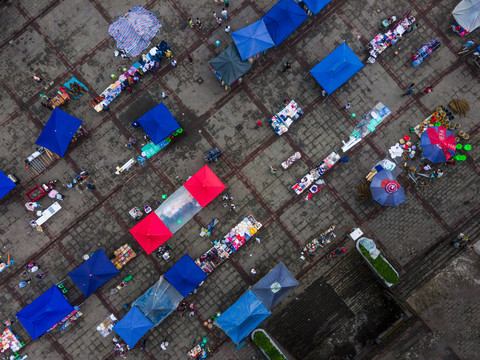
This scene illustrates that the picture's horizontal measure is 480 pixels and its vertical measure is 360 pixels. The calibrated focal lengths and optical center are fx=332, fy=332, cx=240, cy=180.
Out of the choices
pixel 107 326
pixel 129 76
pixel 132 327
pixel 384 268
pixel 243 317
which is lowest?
pixel 384 268

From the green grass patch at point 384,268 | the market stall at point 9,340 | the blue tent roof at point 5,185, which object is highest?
the blue tent roof at point 5,185

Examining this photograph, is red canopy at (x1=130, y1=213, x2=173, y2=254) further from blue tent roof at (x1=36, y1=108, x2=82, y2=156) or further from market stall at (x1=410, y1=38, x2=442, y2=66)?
market stall at (x1=410, y1=38, x2=442, y2=66)

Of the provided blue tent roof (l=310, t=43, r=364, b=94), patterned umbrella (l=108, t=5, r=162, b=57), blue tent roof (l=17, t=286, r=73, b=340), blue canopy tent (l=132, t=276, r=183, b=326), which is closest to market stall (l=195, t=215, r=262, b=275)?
blue canopy tent (l=132, t=276, r=183, b=326)

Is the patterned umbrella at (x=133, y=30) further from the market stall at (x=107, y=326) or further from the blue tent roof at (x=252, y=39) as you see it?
the market stall at (x=107, y=326)

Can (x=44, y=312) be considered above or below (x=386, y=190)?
above

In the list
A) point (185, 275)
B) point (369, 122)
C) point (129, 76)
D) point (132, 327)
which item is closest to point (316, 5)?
point (369, 122)

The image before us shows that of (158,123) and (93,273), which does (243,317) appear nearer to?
(93,273)

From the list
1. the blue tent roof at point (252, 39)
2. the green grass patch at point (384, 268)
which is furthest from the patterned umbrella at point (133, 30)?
the green grass patch at point (384, 268)
